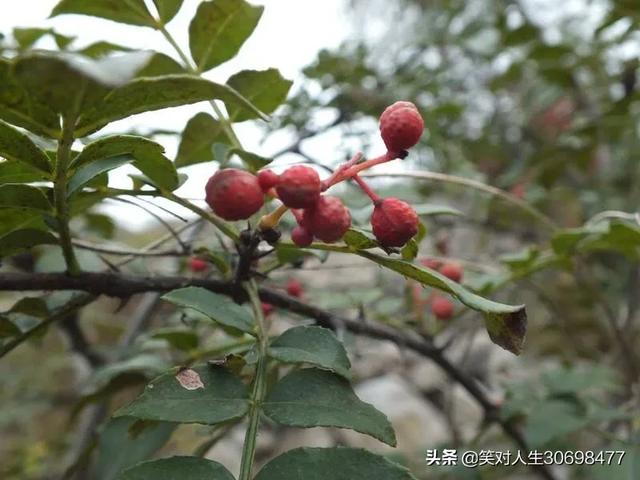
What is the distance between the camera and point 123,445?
891mm

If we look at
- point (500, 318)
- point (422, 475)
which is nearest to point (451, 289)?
point (500, 318)

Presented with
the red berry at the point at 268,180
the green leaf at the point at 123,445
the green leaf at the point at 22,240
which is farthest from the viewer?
the green leaf at the point at 123,445

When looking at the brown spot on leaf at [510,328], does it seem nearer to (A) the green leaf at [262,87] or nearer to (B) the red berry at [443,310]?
(A) the green leaf at [262,87]

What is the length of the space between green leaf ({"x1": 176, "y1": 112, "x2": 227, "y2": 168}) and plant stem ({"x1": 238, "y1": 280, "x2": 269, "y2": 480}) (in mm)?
214

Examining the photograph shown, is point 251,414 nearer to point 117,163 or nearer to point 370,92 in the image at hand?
point 117,163

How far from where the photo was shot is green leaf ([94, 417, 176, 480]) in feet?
2.81

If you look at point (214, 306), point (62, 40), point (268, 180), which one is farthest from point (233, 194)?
point (62, 40)

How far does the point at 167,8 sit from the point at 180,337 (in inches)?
18.2

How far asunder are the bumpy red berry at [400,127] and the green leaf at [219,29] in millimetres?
264

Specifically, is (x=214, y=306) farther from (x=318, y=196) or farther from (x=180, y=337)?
(x=180, y=337)

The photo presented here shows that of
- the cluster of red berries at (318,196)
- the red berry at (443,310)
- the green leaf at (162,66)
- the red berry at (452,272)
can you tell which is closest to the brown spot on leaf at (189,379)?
the cluster of red berries at (318,196)

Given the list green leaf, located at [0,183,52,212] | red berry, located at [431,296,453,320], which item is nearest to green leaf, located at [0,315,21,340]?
green leaf, located at [0,183,52,212]

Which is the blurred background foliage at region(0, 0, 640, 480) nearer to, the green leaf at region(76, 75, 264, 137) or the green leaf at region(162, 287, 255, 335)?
the green leaf at region(162, 287, 255, 335)

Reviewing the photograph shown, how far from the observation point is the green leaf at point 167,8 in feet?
2.45
